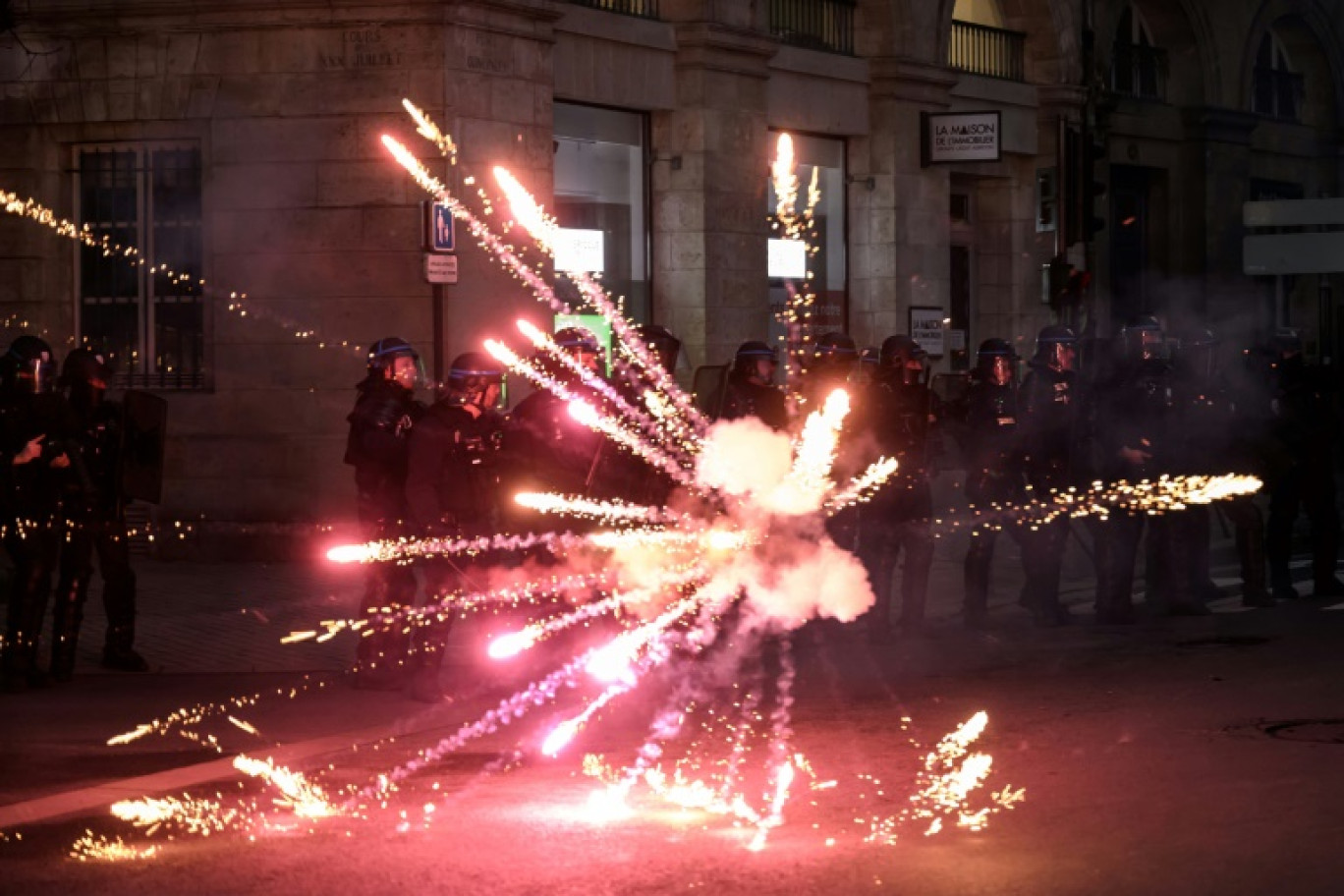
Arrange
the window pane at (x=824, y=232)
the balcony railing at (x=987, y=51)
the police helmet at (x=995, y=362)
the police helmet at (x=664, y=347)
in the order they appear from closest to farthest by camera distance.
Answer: the police helmet at (x=664, y=347)
the police helmet at (x=995, y=362)
the window pane at (x=824, y=232)
the balcony railing at (x=987, y=51)

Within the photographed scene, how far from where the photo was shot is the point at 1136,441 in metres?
14.0

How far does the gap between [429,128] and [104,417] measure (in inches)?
269

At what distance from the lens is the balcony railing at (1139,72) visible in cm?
3072

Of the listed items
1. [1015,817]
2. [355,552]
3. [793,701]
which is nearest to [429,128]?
[355,552]

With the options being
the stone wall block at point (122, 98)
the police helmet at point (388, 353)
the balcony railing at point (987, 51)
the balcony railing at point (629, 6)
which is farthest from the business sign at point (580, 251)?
the police helmet at point (388, 353)

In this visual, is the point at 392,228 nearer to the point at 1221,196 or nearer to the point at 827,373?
the point at 827,373

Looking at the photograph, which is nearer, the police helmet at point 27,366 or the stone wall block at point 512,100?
the police helmet at point 27,366

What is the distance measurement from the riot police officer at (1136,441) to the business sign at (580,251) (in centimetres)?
704

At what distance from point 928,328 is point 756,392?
485 inches

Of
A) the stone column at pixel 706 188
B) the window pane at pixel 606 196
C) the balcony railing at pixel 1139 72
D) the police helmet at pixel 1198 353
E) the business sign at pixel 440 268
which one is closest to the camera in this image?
the police helmet at pixel 1198 353

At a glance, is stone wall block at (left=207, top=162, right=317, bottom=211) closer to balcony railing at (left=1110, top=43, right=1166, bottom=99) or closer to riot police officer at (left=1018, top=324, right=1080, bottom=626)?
riot police officer at (left=1018, top=324, right=1080, bottom=626)

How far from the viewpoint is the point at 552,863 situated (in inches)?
269

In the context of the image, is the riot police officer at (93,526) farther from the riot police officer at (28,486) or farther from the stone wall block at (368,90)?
the stone wall block at (368,90)

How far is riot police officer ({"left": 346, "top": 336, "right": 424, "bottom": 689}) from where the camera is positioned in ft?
38.1
